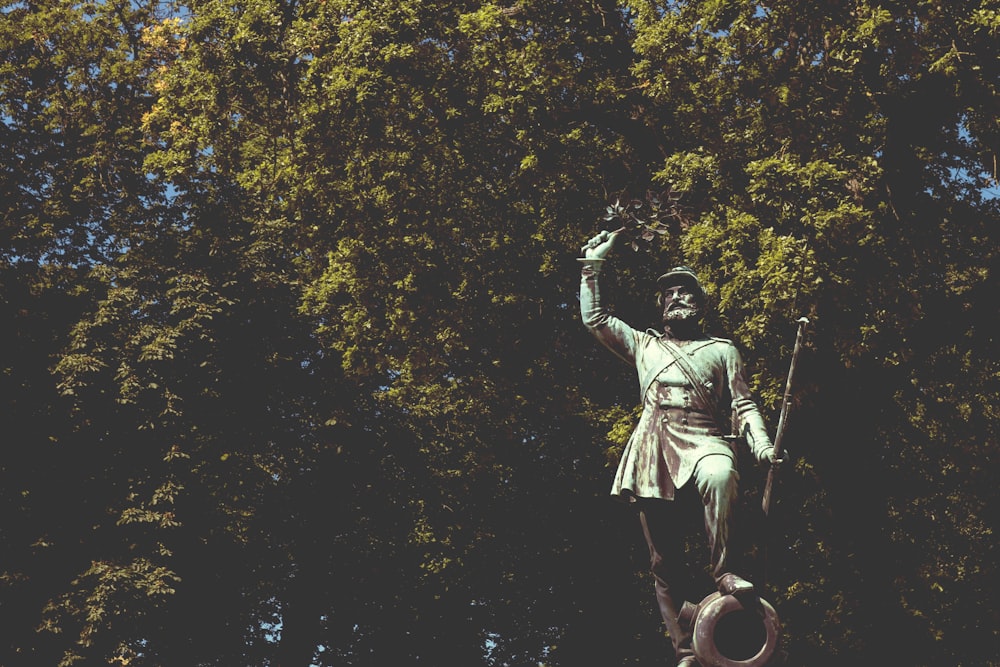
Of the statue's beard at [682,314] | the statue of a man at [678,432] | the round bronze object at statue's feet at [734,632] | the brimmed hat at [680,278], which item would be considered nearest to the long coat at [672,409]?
the statue of a man at [678,432]

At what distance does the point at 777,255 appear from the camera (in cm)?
1470

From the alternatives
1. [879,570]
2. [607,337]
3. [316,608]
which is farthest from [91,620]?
[607,337]

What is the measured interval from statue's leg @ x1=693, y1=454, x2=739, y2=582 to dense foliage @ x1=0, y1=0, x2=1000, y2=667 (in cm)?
33

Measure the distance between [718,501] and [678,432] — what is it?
1.52 ft

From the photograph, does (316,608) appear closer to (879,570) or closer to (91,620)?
(91,620)

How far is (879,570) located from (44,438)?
14537mm

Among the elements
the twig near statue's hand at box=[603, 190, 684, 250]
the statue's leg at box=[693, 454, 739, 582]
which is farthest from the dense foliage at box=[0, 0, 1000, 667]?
the twig near statue's hand at box=[603, 190, 684, 250]

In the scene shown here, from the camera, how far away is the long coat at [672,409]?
22.5 ft

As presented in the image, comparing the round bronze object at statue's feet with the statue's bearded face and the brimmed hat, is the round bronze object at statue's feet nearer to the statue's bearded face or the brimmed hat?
the statue's bearded face

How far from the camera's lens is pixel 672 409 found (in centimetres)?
704

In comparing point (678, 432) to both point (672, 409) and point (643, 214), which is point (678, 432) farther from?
point (643, 214)

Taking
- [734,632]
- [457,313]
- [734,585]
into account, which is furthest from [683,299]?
[457,313]

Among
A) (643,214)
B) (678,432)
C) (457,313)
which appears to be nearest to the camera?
(678,432)

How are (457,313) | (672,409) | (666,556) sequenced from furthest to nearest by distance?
(457,313) → (672,409) → (666,556)
